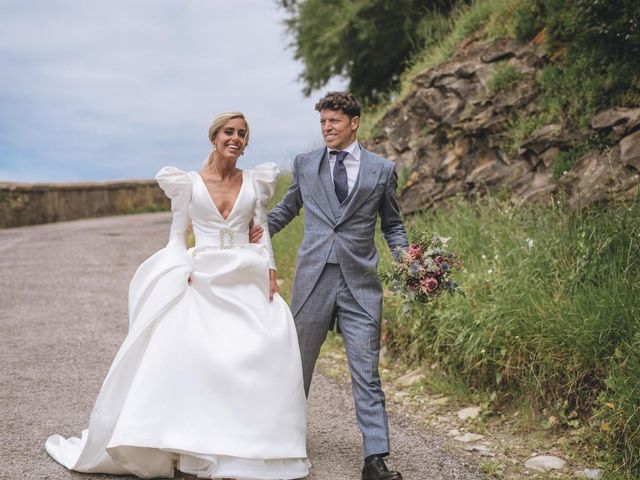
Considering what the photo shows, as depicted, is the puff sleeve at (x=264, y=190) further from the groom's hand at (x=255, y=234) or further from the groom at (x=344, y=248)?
the groom at (x=344, y=248)

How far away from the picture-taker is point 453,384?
6.15 m

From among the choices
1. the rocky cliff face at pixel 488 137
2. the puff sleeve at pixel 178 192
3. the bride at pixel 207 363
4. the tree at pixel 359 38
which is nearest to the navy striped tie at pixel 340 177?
the bride at pixel 207 363

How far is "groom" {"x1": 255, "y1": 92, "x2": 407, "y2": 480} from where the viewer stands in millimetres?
4531

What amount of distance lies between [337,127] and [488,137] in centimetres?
575

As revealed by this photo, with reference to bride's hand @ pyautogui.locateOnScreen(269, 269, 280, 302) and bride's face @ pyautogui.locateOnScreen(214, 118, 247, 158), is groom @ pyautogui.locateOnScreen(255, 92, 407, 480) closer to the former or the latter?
bride's hand @ pyautogui.locateOnScreen(269, 269, 280, 302)

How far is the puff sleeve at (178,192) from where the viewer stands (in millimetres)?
4742

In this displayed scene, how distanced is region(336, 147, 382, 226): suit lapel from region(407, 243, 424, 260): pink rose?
43cm

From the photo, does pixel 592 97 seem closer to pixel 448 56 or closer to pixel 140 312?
pixel 448 56

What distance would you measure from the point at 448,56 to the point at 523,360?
7.66m

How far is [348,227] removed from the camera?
4609 millimetres

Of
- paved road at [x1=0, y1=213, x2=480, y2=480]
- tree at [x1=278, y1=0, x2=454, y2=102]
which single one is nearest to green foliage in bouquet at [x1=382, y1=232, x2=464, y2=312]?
paved road at [x1=0, y1=213, x2=480, y2=480]

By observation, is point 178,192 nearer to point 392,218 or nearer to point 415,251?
point 392,218

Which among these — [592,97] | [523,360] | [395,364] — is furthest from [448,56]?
[523,360]

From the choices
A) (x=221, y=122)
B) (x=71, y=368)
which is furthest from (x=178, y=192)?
(x=71, y=368)
